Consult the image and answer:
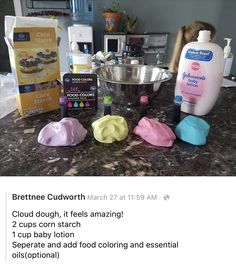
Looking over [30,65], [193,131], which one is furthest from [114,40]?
[193,131]

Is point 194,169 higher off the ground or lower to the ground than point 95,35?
lower

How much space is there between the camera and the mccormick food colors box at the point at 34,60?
57 centimetres

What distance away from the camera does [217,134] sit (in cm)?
59

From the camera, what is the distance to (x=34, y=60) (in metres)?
0.60

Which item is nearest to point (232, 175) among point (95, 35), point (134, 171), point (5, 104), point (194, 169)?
point (194, 169)

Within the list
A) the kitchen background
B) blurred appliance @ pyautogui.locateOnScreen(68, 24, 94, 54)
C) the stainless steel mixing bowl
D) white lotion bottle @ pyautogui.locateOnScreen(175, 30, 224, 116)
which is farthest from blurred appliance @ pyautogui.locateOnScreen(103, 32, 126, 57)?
white lotion bottle @ pyautogui.locateOnScreen(175, 30, 224, 116)

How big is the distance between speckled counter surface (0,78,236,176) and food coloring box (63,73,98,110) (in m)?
0.09

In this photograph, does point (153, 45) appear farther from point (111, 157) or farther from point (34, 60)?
point (111, 157)

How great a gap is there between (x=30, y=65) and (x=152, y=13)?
7.09 feet

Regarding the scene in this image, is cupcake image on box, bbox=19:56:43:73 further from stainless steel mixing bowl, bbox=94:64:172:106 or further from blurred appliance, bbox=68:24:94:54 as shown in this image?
blurred appliance, bbox=68:24:94:54
